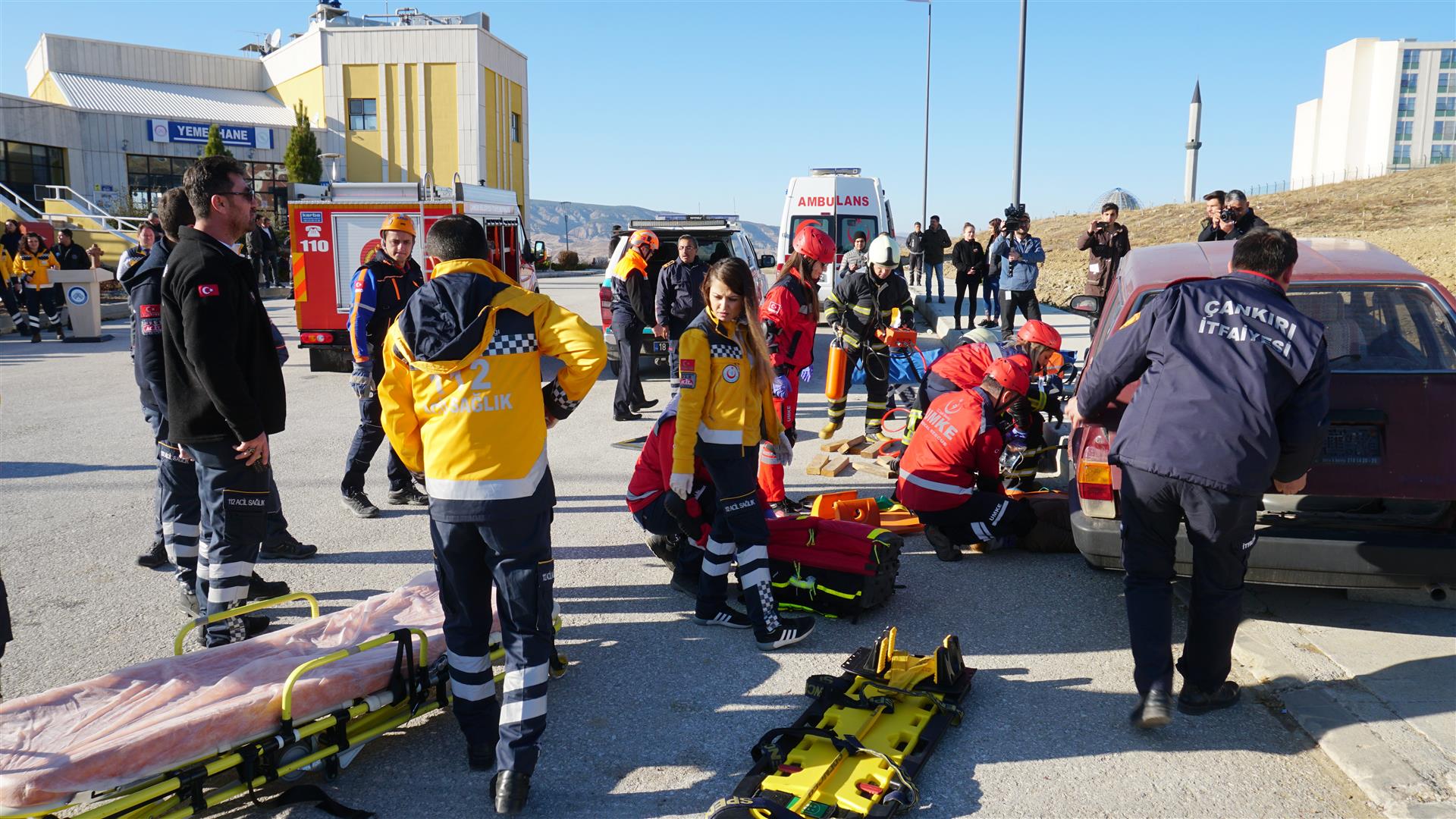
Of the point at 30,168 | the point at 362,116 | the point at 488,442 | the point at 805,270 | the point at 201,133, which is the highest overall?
the point at 362,116

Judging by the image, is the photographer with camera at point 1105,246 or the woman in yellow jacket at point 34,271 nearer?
the photographer with camera at point 1105,246

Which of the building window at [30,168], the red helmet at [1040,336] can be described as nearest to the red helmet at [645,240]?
the red helmet at [1040,336]

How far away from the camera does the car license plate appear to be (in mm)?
4453

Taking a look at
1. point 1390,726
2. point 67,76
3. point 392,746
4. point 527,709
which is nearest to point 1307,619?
point 1390,726

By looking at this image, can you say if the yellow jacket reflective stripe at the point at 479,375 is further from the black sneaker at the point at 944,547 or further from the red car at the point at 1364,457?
the black sneaker at the point at 944,547

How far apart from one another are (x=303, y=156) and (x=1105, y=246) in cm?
3727

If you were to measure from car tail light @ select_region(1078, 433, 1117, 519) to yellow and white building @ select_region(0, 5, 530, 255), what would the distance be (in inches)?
1650

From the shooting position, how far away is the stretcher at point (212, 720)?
2.91 m

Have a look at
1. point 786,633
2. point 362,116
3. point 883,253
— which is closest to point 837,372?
point 883,253

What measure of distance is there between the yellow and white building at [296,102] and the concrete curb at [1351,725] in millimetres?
42711

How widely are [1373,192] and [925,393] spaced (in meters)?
60.8

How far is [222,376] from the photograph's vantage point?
4188mm

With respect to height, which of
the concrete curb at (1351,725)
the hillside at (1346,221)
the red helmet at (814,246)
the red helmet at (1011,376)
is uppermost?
the hillside at (1346,221)

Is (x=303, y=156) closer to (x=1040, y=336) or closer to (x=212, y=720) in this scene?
(x=1040, y=336)
